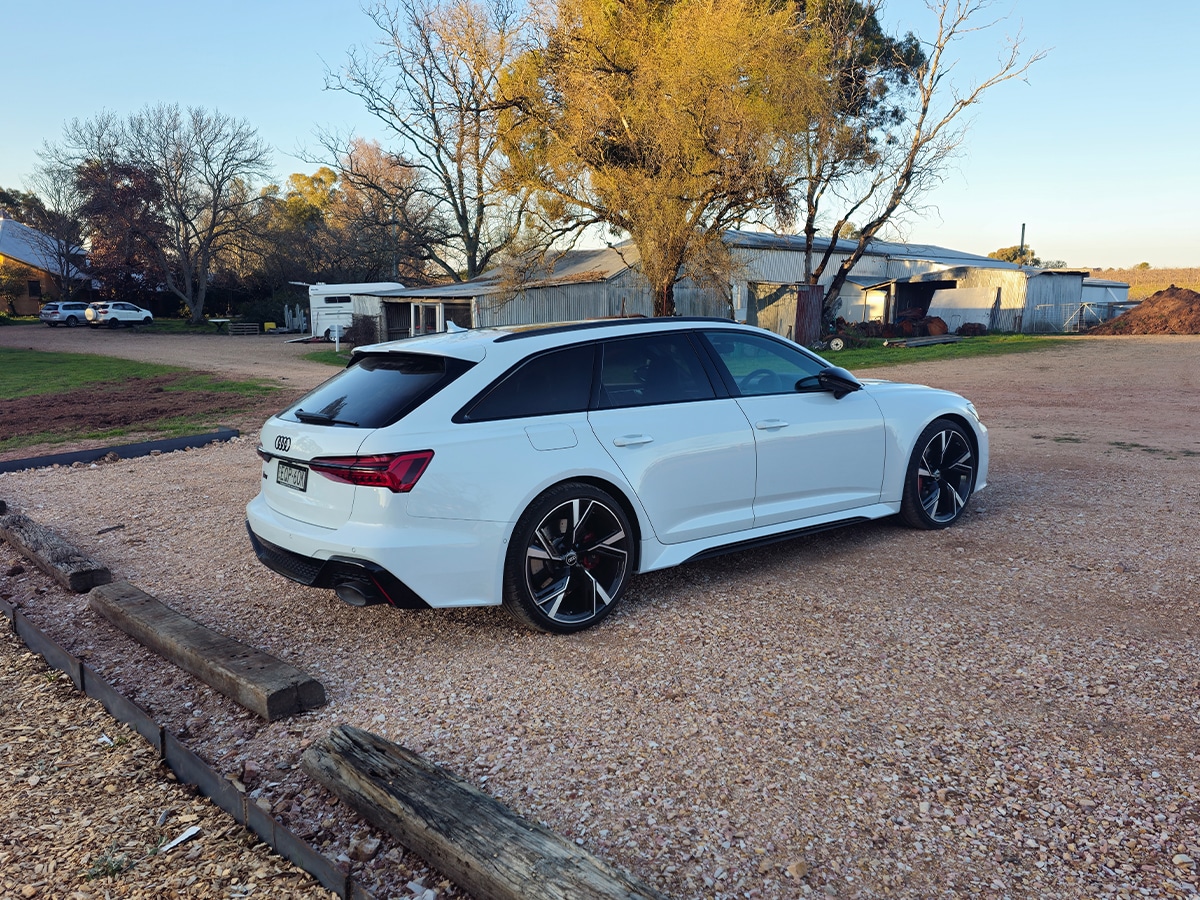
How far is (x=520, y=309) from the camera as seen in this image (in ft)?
106

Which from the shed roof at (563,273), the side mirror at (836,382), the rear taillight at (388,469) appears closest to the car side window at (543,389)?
the rear taillight at (388,469)

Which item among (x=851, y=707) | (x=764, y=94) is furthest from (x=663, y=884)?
(x=764, y=94)

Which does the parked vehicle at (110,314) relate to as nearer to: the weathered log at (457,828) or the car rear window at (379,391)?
the car rear window at (379,391)

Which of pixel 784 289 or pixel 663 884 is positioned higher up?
pixel 784 289

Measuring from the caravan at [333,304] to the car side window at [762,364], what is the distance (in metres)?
39.5

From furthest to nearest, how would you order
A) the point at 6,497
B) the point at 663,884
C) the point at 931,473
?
the point at 6,497, the point at 931,473, the point at 663,884

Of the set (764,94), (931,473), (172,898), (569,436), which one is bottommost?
(172,898)

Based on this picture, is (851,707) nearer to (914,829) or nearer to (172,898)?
(914,829)

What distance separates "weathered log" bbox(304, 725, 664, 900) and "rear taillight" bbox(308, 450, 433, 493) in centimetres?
124

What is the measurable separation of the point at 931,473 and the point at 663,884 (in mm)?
4538

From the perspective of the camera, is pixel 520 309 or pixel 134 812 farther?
pixel 520 309

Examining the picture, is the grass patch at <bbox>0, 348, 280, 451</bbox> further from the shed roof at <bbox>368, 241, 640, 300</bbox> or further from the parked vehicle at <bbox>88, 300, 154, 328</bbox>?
the parked vehicle at <bbox>88, 300, 154, 328</bbox>

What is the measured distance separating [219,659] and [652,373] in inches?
106

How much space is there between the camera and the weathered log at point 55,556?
5359mm
